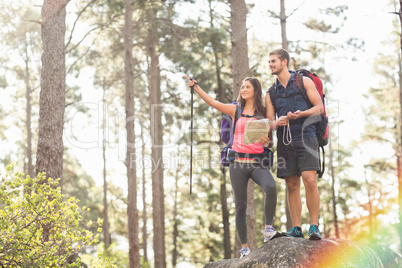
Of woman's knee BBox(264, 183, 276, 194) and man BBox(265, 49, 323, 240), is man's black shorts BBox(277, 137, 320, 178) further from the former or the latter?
woman's knee BBox(264, 183, 276, 194)

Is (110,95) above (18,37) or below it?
below

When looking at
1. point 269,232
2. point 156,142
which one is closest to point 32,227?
point 269,232

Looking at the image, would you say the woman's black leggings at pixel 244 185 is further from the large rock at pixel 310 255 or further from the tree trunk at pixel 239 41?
the tree trunk at pixel 239 41

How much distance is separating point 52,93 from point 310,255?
16.9ft

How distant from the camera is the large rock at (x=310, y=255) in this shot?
4801mm

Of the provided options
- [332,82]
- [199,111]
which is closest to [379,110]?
[332,82]

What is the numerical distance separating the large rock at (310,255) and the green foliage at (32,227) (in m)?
2.20

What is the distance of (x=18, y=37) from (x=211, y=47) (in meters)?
11.0

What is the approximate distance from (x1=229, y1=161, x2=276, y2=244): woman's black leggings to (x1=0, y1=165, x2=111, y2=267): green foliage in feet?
6.86

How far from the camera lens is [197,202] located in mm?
27391

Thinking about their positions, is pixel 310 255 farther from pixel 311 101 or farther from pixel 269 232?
pixel 311 101

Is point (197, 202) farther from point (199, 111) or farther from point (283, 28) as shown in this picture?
point (283, 28)

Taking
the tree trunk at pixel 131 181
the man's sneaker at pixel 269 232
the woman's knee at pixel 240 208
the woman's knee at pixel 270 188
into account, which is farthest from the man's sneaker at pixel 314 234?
the tree trunk at pixel 131 181

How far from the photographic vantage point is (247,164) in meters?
5.39
